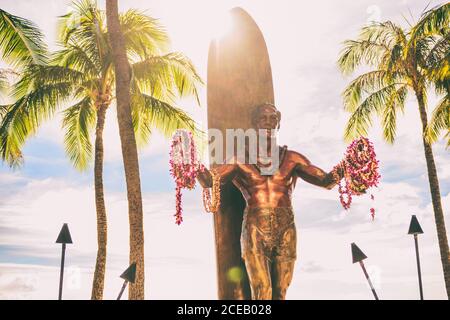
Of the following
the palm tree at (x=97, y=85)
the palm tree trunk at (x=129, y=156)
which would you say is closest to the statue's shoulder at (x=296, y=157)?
the palm tree trunk at (x=129, y=156)

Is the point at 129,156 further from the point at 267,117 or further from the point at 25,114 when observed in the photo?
the point at 267,117

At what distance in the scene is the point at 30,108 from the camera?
1119 centimetres

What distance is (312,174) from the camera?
5125 millimetres

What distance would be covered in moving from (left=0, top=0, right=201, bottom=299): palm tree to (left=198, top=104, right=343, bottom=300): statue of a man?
638 cm

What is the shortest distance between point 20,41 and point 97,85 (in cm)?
191

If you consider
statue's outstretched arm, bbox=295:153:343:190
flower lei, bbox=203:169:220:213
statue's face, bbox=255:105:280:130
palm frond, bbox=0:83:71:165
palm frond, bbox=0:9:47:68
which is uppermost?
palm frond, bbox=0:9:47:68

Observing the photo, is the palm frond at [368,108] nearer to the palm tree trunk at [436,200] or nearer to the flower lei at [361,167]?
the palm tree trunk at [436,200]

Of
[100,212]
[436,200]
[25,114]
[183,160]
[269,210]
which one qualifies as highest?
[25,114]

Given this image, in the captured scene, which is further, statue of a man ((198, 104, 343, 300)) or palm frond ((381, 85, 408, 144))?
palm frond ((381, 85, 408, 144))

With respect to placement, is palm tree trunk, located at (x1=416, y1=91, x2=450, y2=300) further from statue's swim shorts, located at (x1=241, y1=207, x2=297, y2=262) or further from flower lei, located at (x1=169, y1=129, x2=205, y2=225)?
flower lei, located at (x1=169, y1=129, x2=205, y2=225)

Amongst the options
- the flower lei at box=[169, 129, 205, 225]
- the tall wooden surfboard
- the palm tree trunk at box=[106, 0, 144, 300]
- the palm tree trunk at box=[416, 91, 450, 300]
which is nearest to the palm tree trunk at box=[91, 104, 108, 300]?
the palm tree trunk at box=[106, 0, 144, 300]

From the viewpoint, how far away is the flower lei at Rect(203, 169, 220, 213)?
15.5ft

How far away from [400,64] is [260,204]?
9354 mm

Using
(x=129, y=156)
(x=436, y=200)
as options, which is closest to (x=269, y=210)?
(x=129, y=156)
